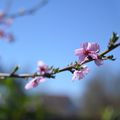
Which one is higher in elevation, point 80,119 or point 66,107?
point 66,107

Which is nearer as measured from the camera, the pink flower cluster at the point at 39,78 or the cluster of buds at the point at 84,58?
the cluster of buds at the point at 84,58

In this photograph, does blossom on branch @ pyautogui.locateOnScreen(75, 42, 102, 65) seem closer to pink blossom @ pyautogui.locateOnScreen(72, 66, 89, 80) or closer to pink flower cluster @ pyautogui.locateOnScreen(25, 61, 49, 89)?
pink blossom @ pyautogui.locateOnScreen(72, 66, 89, 80)

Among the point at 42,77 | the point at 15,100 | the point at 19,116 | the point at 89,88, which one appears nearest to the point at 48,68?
the point at 42,77

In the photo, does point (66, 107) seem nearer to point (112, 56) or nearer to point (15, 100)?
point (15, 100)

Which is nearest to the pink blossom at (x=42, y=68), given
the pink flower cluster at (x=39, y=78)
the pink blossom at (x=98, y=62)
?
the pink flower cluster at (x=39, y=78)

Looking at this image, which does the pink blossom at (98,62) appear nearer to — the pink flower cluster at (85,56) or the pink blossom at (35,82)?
the pink flower cluster at (85,56)

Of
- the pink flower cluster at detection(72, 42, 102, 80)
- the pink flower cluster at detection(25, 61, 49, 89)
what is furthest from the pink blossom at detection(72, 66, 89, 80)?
the pink flower cluster at detection(25, 61, 49, 89)

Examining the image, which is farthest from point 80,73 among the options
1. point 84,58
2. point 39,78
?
point 39,78
